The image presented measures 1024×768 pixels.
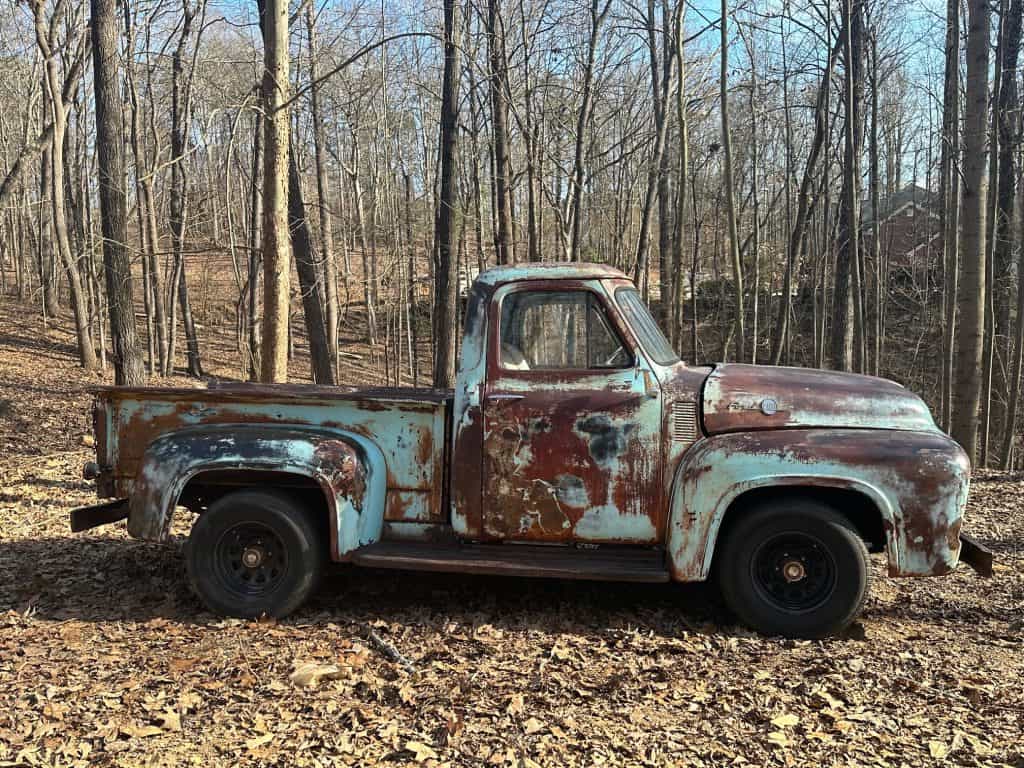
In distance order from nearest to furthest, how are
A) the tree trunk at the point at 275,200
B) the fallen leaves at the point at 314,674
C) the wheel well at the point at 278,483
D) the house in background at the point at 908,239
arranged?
the fallen leaves at the point at 314,674, the wheel well at the point at 278,483, the tree trunk at the point at 275,200, the house in background at the point at 908,239

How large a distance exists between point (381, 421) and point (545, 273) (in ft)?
4.41

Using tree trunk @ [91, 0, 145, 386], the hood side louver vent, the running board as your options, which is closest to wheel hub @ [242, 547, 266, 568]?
the running board

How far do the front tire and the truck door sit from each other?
0.50m

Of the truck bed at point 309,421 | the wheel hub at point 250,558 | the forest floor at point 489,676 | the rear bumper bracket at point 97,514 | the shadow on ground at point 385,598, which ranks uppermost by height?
the truck bed at point 309,421

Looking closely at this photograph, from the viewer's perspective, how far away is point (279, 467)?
4.72m

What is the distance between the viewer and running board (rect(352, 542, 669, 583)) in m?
4.49

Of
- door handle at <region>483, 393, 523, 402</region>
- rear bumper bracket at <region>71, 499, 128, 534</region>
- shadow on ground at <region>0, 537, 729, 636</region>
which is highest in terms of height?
door handle at <region>483, 393, 523, 402</region>

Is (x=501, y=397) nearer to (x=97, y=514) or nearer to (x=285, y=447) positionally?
(x=285, y=447)

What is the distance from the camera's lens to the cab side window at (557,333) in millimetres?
4801

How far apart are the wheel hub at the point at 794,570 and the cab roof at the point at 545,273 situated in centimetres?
197

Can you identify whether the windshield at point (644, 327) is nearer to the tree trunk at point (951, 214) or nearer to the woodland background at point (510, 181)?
the woodland background at point (510, 181)

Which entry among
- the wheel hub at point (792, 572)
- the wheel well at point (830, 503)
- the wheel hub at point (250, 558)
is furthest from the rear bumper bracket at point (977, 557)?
the wheel hub at point (250, 558)

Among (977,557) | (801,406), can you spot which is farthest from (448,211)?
(977,557)

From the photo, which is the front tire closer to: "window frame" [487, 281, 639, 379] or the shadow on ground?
the shadow on ground
